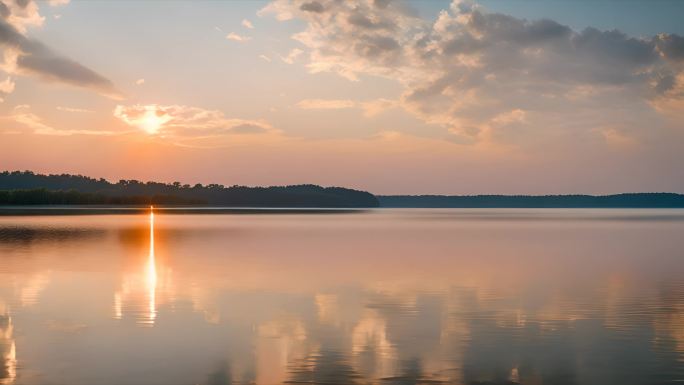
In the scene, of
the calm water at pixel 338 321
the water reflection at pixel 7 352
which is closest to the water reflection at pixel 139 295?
the calm water at pixel 338 321

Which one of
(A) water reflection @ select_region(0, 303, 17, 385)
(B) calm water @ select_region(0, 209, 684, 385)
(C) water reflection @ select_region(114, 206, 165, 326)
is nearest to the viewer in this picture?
(A) water reflection @ select_region(0, 303, 17, 385)

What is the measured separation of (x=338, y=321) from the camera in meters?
22.0

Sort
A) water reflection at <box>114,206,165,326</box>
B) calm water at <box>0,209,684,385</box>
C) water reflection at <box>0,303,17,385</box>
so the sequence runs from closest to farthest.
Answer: water reflection at <box>0,303,17,385</box>, calm water at <box>0,209,684,385</box>, water reflection at <box>114,206,165,326</box>

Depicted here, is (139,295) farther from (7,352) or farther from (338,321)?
(7,352)

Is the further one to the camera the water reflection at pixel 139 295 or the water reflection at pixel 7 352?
the water reflection at pixel 139 295

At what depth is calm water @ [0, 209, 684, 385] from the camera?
15445 millimetres

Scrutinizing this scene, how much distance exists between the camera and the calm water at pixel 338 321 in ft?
50.7

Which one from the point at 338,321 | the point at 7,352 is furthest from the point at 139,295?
the point at 7,352

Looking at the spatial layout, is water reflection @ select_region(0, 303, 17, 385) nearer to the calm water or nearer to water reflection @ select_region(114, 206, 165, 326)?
the calm water

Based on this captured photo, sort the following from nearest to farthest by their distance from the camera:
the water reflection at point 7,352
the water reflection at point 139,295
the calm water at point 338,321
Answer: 1. the water reflection at point 7,352
2. the calm water at point 338,321
3. the water reflection at point 139,295

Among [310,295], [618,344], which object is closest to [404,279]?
[310,295]

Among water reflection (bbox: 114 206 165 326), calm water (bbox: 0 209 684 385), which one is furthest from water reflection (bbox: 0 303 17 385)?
water reflection (bbox: 114 206 165 326)

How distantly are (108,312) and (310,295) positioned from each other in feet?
26.1

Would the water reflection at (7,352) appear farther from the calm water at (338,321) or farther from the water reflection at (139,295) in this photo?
the water reflection at (139,295)
